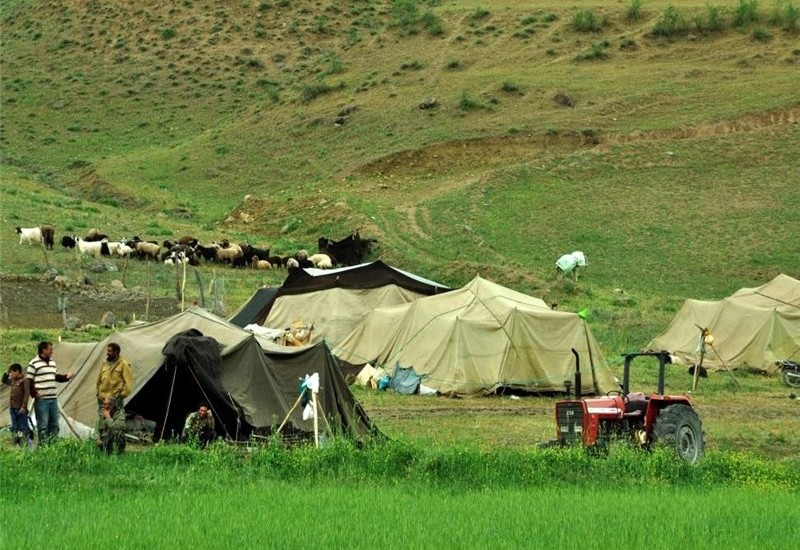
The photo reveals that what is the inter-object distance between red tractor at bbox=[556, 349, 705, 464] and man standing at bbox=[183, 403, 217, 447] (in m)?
4.63

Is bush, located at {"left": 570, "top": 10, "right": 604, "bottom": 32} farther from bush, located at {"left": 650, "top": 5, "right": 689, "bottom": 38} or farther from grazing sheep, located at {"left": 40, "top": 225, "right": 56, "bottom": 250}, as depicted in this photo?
grazing sheep, located at {"left": 40, "top": 225, "right": 56, "bottom": 250}

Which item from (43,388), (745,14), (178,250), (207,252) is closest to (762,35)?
(745,14)

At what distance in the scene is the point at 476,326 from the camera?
88.0 feet

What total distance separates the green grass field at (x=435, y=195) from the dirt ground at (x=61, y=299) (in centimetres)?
56

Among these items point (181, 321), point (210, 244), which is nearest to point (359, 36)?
point (210, 244)

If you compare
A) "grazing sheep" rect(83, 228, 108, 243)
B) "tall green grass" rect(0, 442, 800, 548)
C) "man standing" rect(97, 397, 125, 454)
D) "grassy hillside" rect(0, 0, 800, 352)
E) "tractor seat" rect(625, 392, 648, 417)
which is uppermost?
"grassy hillside" rect(0, 0, 800, 352)

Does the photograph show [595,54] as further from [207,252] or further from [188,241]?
[207,252]

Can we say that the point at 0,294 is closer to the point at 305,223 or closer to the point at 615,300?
the point at 615,300

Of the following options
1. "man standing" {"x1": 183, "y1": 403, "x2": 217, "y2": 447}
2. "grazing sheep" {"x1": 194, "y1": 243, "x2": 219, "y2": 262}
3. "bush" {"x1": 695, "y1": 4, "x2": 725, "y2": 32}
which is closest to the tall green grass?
"man standing" {"x1": 183, "y1": 403, "x2": 217, "y2": 447}

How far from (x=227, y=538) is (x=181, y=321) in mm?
9426

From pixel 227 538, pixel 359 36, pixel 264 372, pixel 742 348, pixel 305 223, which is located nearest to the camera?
pixel 227 538

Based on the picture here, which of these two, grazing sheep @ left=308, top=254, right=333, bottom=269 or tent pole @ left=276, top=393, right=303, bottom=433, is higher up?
grazing sheep @ left=308, top=254, right=333, bottom=269

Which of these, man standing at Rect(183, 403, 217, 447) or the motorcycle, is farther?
the motorcycle

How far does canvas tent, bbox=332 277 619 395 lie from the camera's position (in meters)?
26.5
